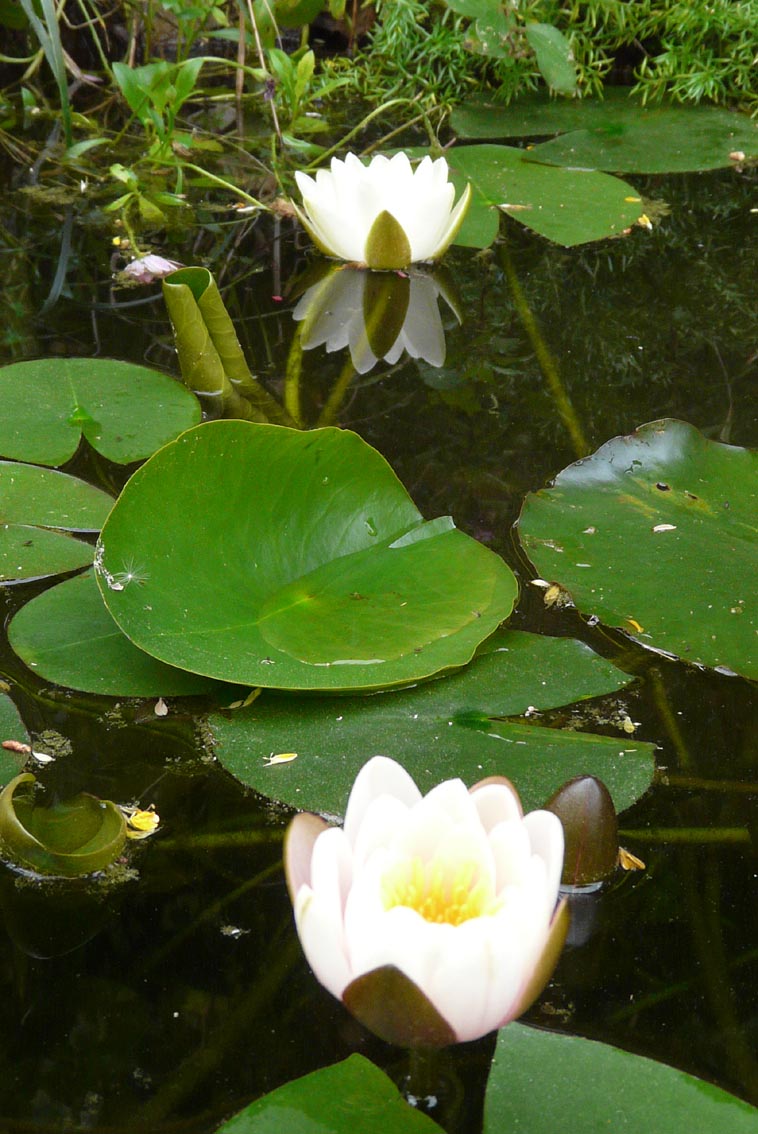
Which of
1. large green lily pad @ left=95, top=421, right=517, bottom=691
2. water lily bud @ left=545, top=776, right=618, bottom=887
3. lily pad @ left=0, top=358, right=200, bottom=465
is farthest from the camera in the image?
lily pad @ left=0, top=358, right=200, bottom=465

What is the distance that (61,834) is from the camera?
0.68 meters

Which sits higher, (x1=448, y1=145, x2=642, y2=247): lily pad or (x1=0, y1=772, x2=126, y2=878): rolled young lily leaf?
(x1=448, y1=145, x2=642, y2=247): lily pad

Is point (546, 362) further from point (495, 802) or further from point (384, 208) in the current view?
point (495, 802)

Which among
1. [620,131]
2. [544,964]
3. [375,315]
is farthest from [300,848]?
[620,131]

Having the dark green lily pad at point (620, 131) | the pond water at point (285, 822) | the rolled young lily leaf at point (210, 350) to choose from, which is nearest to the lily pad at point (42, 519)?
the pond water at point (285, 822)

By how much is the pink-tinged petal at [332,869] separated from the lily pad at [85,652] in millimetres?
289

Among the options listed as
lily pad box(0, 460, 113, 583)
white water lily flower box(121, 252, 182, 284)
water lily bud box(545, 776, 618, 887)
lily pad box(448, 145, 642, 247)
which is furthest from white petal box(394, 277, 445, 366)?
water lily bud box(545, 776, 618, 887)

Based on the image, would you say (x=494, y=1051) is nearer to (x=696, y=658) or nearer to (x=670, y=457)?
(x=696, y=658)

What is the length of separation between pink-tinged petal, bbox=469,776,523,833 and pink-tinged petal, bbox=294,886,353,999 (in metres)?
0.11

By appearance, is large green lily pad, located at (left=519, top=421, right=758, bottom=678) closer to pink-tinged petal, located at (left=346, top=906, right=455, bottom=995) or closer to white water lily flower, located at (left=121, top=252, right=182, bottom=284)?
pink-tinged petal, located at (left=346, top=906, right=455, bottom=995)

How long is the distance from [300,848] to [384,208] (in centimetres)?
115

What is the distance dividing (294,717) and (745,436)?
2.08 ft

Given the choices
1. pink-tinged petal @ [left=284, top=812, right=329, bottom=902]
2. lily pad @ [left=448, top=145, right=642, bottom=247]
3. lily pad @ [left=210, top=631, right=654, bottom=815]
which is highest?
pink-tinged petal @ [left=284, top=812, right=329, bottom=902]

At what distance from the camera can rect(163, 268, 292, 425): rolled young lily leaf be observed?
3.62 ft
